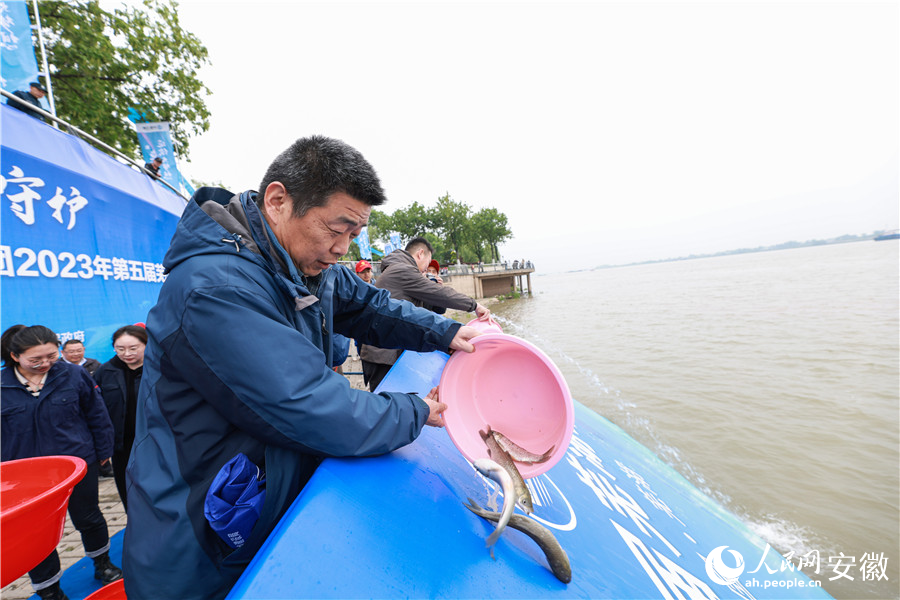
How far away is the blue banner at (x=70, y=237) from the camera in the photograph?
4203 mm

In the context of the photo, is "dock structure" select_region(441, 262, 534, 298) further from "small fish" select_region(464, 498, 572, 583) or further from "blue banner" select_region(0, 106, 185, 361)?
"small fish" select_region(464, 498, 572, 583)

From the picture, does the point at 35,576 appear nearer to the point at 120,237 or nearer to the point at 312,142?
the point at 312,142

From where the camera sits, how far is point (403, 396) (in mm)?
1337

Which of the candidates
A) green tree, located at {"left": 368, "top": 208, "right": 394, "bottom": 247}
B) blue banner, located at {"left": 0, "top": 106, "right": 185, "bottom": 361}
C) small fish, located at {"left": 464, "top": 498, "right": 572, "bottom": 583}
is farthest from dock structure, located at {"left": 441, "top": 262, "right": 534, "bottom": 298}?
small fish, located at {"left": 464, "top": 498, "right": 572, "bottom": 583}

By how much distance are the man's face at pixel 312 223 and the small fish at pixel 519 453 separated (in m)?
1.17

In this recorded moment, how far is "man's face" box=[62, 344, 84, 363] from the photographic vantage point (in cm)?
457

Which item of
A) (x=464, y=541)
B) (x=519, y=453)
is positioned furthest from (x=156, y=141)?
(x=464, y=541)

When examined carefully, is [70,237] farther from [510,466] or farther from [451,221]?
[451,221]

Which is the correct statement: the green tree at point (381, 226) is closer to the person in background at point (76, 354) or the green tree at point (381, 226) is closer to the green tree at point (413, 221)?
the green tree at point (413, 221)

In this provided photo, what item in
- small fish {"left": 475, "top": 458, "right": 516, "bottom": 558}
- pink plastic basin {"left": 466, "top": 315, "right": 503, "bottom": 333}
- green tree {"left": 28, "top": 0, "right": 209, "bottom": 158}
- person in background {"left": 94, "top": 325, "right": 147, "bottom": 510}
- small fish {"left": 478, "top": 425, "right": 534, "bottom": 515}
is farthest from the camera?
green tree {"left": 28, "top": 0, "right": 209, "bottom": 158}

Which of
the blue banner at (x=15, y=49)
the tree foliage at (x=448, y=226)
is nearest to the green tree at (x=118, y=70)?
the blue banner at (x=15, y=49)

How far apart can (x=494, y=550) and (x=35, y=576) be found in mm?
3277

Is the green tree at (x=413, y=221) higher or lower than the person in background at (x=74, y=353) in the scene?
higher

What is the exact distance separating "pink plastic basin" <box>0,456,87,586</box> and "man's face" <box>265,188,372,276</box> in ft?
4.23
